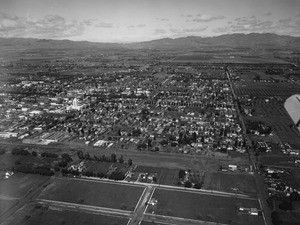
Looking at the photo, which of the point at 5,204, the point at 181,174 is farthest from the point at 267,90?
the point at 5,204

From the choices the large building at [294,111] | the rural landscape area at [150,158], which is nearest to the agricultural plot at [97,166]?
the rural landscape area at [150,158]

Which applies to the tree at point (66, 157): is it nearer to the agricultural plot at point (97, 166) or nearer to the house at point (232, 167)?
the agricultural plot at point (97, 166)

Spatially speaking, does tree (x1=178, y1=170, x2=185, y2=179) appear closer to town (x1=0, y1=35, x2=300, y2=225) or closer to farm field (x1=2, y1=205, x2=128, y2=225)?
town (x1=0, y1=35, x2=300, y2=225)

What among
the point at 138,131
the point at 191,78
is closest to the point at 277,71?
the point at 191,78

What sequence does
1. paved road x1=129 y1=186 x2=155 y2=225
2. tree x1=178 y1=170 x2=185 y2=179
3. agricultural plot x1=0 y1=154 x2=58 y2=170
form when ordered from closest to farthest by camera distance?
paved road x1=129 y1=186 x2=155 y2=225
tree x1=178 y1=170 x2=185 y2=179
agricultural plot x1=0 y1=154 x2=58 y2=170

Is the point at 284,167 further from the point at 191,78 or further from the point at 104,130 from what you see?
the point at 191,78

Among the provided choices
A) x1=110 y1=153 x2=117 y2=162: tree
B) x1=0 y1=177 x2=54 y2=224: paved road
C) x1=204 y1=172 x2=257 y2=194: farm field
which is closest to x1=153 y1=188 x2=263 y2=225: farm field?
x1=204 y1=172 x2=257 y2=194: farm field
